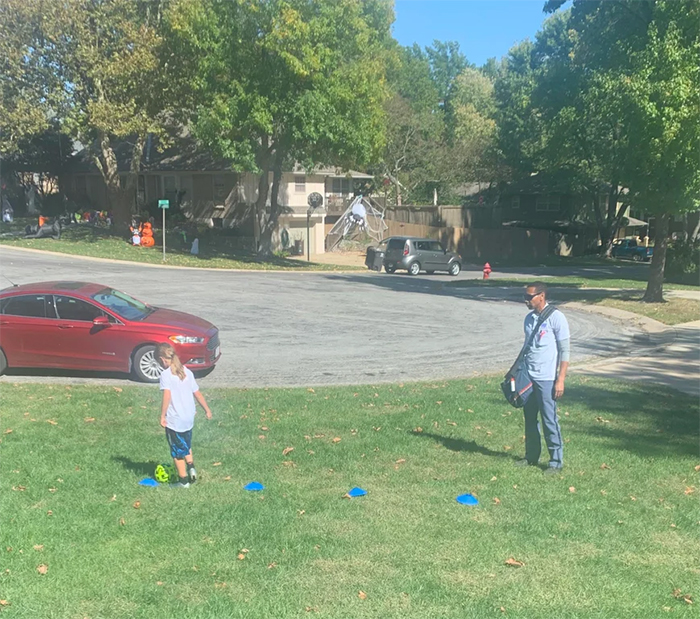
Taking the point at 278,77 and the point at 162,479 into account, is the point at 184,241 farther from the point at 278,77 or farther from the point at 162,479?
the point at 162,479

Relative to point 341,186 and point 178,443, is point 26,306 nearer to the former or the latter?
point 178,443

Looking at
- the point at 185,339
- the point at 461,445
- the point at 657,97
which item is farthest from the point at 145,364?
the point at 657,97

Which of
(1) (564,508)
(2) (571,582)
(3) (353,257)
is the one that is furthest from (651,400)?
(3) (353,257)

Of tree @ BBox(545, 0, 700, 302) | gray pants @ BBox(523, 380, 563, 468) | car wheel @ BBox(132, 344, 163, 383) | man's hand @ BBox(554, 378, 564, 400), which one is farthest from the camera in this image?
tree @ BBox(545, 0, 700, 302)

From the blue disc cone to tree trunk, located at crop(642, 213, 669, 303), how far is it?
60.0 feet

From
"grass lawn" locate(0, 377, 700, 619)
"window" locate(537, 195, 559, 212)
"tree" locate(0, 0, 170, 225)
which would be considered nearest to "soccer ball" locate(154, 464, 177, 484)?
"grass lawn" locate(0, 377, 700, 619)

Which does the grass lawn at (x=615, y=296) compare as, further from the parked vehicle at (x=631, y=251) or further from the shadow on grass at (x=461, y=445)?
the parked vehicle at (x=631, y=251)

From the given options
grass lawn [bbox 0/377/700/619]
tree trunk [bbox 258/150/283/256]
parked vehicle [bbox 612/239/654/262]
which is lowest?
grass lawn [bbox 0/377/700/619]

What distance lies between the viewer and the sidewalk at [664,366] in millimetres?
12391

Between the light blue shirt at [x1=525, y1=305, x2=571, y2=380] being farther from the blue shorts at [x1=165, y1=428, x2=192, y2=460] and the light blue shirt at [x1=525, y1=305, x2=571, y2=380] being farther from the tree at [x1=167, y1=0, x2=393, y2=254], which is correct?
the tree at [x1=167, y1=0, x2=393, y2=254]

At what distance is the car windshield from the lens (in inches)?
488

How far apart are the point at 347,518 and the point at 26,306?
335 inches

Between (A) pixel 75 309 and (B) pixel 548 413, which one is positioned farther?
(A) pixel 75 309

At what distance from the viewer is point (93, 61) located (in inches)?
1355
